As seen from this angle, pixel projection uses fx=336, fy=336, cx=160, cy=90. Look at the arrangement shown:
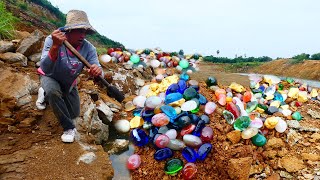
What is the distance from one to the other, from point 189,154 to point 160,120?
661 millimetres

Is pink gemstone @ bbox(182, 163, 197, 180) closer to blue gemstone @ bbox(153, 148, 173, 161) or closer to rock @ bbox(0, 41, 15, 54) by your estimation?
blue gemstone @ bbox(153, 148, 173, 161)

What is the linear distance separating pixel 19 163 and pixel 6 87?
1.28m

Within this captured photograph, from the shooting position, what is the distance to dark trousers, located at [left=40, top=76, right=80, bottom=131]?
3148mm

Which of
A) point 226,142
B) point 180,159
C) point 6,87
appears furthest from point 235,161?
point 6,87

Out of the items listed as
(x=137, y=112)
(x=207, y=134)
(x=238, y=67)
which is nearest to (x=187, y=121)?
(x=207, y=134)

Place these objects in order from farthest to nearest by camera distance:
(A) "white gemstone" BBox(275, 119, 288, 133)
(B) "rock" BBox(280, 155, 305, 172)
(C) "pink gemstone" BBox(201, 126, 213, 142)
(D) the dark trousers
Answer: (A) "white gemstone" BBox(275, 119, 288, 133)
(C) "pink gemstone" BBox(201, 126, 213, 142)
(B) "rock" BBox(280, 155, 305, 172)
(D) the dark trousers

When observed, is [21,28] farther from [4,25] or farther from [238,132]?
[238,132]

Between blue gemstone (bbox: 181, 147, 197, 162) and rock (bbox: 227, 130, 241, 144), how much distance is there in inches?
20.3

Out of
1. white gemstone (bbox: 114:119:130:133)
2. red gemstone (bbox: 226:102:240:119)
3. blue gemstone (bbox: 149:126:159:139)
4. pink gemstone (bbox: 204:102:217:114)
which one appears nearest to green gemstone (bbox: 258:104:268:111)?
red gemstone (bbox: 226:102:240:119)

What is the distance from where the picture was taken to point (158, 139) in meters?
4.36

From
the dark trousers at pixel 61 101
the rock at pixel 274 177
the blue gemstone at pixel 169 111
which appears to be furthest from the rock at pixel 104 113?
the rock at pixel 274 177

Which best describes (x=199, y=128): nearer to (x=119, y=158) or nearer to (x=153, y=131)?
(x=153, y=131)

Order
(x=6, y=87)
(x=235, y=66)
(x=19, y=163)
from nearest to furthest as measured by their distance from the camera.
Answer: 1. (x=19, y=163)
2. (x=6, y=87)
3. (x=235, y=66)

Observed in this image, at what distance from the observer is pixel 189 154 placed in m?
4.28
